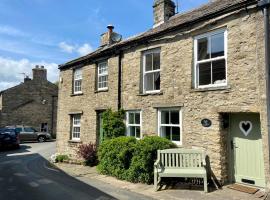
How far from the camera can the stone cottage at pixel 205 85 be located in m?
8.88

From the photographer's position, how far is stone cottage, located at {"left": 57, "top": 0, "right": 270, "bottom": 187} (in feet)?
29.1

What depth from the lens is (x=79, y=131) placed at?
16750mm

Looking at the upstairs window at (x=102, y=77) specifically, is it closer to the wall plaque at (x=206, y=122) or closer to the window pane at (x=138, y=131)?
the window pane at (x=138, y=131)

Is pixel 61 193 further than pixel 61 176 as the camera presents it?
No

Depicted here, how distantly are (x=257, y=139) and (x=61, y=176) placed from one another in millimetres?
7532

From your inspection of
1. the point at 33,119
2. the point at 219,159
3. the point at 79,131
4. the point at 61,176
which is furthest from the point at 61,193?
the point at 33,119

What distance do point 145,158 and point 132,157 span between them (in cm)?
87

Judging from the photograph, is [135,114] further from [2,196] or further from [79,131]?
[2,196]

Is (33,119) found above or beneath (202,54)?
beneath

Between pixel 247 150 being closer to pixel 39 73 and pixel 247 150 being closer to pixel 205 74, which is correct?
pixel 205 74

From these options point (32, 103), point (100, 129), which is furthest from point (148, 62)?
point (32, 103)

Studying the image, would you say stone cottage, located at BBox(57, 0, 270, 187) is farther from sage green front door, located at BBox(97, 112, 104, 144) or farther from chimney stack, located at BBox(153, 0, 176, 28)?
sage green front door, located at BBox(97, 112, 104, 144)

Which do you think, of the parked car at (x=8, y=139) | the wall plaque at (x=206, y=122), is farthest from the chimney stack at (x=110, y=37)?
the parked car at (x=8, y=139)

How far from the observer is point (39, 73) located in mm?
34594
